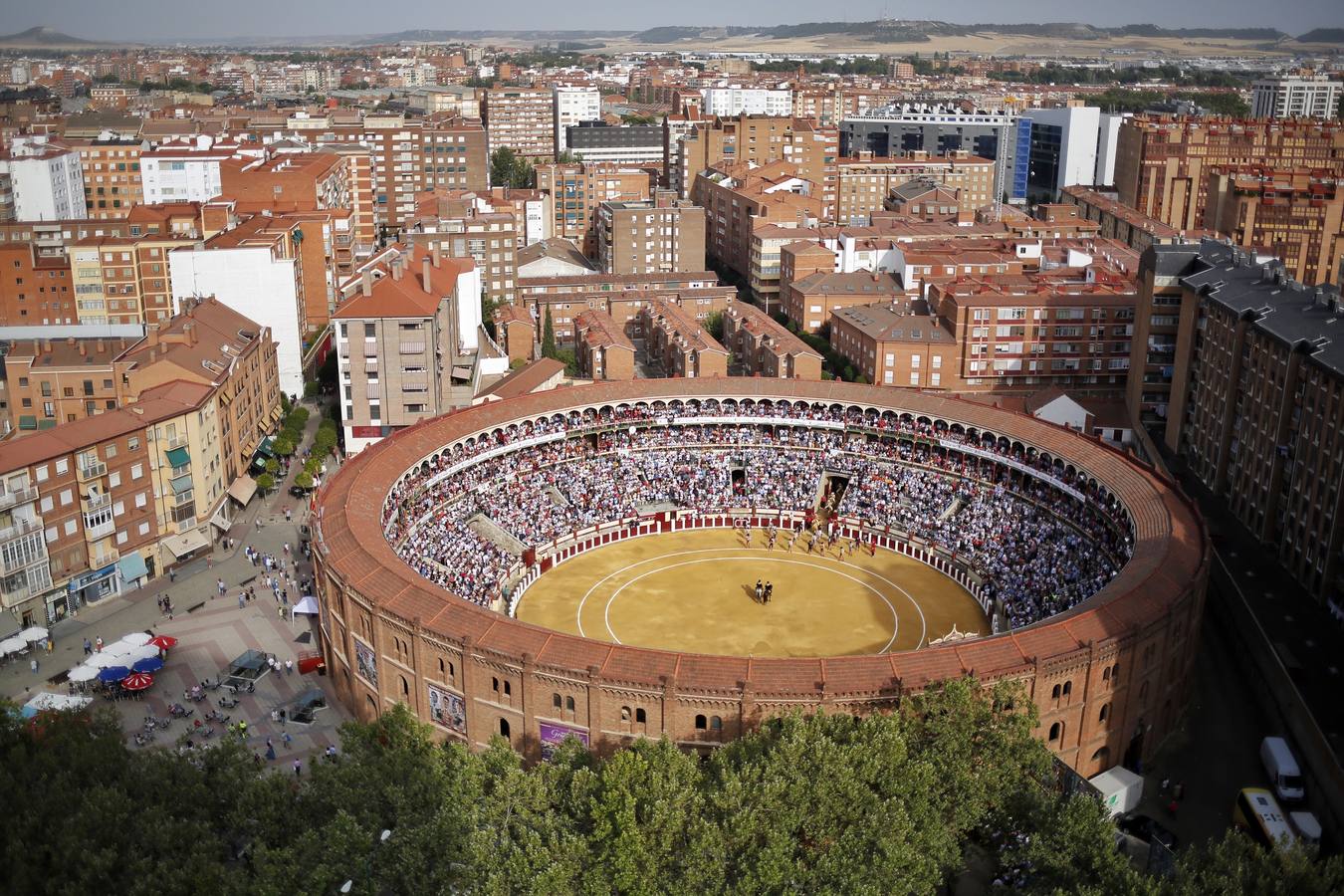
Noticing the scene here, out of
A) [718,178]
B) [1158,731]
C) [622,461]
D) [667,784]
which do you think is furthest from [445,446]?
[718,178]

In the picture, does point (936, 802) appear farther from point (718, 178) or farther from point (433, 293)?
point (718, 178)

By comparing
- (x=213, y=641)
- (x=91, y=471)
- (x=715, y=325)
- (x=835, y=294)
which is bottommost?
(x=213, y=641)

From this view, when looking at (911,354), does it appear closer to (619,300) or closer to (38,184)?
(619,300)

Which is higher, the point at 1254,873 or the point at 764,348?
the point at 764,348

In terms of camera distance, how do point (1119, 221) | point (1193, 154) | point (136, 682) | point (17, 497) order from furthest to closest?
point (1193, 154)
point (1119, 221)
point (17, 497)
point (136, 682)

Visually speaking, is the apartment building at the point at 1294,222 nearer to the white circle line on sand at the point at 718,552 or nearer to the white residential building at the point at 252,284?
the white circle line on sand at the point at 718,552

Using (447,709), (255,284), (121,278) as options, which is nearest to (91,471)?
(447,709)
